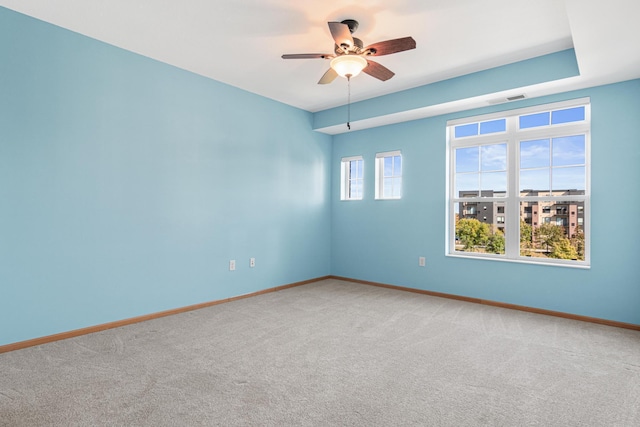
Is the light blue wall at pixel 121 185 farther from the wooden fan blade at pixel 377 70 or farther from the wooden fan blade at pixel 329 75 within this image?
the wooden fan blade at pixel 377 70

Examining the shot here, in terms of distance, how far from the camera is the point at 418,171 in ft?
16.1

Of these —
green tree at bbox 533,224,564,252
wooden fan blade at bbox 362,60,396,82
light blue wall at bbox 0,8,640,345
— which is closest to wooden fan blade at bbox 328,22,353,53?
wooden fan blade at bbox 362,60,396,82

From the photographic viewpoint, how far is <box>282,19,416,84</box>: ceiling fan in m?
2.58

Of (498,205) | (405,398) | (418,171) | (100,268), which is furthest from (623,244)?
(100,268)

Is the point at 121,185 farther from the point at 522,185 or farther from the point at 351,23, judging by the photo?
the point at 522,185

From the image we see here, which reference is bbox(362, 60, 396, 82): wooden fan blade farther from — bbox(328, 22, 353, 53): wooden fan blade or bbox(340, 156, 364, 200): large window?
bbox(340, 156, 364, 200): large window

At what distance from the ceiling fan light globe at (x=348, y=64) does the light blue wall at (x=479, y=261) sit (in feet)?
7.25

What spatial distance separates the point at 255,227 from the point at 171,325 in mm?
1701

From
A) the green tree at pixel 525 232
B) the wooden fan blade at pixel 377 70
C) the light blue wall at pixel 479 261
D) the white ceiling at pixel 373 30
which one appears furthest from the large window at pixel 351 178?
the wooden fan blade at pixel 377 70

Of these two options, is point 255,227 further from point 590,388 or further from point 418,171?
point 590,388

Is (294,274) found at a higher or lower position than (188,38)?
lower

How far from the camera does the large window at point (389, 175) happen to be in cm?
520

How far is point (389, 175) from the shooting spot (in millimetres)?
5340

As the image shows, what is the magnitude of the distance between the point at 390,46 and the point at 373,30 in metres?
0.45
